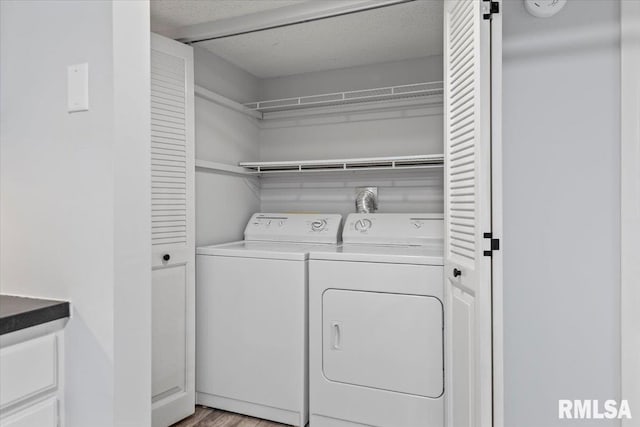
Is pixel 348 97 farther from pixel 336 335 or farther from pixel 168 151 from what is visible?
pixel 336 335

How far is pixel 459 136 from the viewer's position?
1667mm

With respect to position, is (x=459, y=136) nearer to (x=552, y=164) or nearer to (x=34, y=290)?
(x=552, y=164)

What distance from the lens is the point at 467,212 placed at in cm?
158

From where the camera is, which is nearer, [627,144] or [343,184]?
[627,144]

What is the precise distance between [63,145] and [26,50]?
33 cm

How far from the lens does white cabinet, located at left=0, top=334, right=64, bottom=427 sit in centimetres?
97

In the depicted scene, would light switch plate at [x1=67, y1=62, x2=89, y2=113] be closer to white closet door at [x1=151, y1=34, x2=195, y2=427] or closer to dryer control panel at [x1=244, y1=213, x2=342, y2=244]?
white closet door at [x1=151, y1=34, x2=195, y2=427]

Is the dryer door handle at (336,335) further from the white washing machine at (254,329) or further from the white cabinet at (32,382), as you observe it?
the white cabinet at (32,382)

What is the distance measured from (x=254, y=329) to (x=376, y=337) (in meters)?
0.66

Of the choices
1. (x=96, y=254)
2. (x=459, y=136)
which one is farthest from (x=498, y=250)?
(x=96, y=254)

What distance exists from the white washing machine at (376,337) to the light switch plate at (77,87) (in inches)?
51.1

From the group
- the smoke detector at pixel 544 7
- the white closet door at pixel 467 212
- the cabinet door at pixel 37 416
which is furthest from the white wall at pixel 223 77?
the cabinet door at pixel 37 416

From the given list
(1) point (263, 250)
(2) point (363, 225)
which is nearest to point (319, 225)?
(2) point (363, 225)

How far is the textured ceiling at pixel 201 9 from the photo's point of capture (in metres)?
2.01
